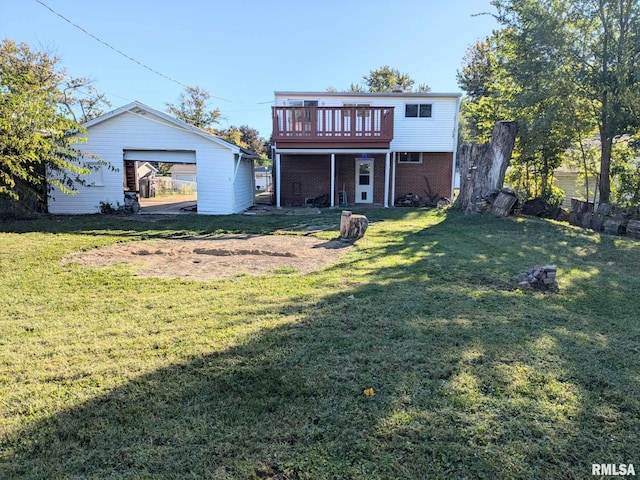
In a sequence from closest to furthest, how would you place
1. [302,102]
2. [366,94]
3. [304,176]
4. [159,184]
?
[366,94] → [302,102] → [304,176] → [159,184]

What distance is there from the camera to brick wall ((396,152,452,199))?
1909cm

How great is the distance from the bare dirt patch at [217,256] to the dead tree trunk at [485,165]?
6718 mm

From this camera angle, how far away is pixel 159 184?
97.9 feet

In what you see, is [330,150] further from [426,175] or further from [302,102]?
[426,175]

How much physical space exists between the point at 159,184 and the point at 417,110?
67.5 feet

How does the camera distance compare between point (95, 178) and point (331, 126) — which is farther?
point (331, 126)

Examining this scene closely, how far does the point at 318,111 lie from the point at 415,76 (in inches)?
1226

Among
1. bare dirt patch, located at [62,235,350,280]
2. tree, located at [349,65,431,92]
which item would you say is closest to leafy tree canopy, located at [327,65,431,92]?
tree, located at [349,65,431,92]

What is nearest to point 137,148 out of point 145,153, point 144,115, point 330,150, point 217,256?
point 145,153

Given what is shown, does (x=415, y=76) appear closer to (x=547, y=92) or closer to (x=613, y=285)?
(x=547, y=92)

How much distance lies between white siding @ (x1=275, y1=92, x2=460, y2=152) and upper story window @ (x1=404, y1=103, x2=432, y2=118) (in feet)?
0.45

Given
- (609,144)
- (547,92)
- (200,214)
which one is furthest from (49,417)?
(609,144)

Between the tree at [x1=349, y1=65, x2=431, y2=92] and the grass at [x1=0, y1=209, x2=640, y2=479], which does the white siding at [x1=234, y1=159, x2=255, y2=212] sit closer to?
the grass at [x1=0, y1=209, x2=640, y2=479]

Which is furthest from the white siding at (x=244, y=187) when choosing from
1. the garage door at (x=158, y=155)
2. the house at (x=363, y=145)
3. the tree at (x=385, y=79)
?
the tree at (x=385, y=79)
